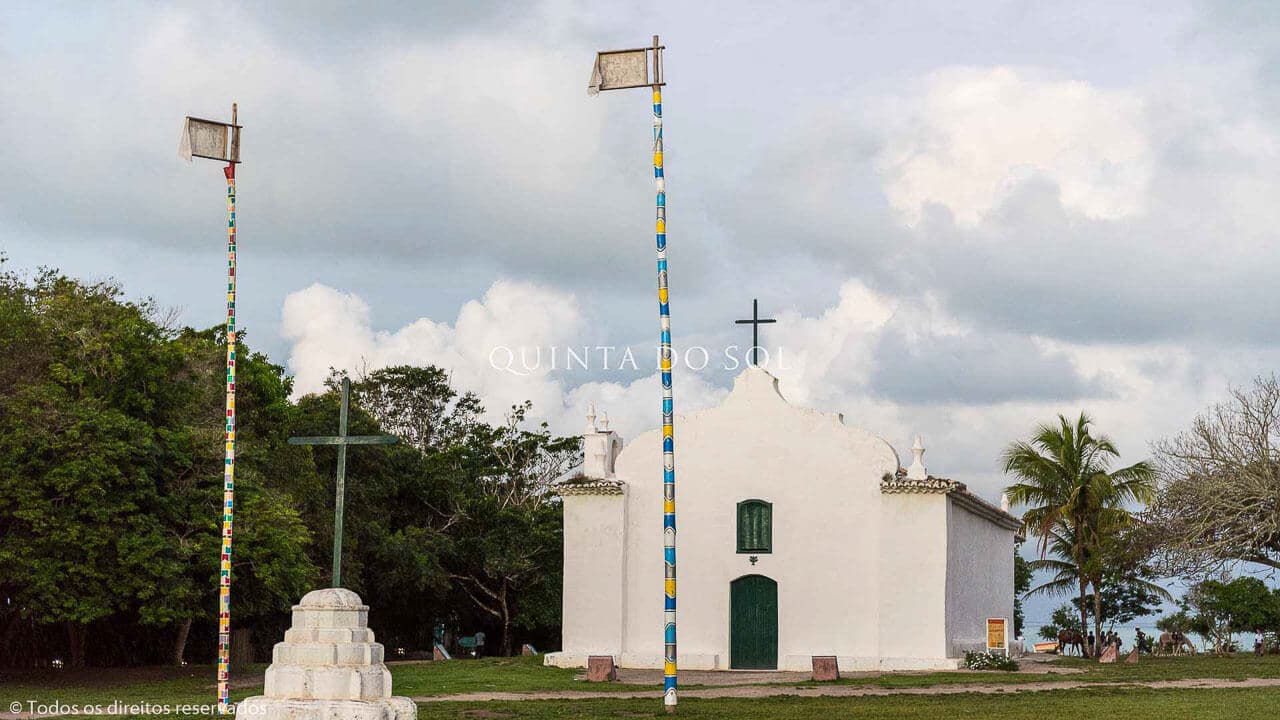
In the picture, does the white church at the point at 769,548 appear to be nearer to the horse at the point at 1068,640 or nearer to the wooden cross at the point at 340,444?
the horse at the point at 1068,640

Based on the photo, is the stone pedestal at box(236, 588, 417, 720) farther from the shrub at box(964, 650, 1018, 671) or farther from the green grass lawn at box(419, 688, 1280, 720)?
the shrub at box(964, 650, 1018, 671)

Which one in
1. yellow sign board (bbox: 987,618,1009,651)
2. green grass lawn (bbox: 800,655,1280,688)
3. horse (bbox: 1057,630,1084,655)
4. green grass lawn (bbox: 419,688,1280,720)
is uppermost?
yellow sign board (bbox: 987,618,1009,651)

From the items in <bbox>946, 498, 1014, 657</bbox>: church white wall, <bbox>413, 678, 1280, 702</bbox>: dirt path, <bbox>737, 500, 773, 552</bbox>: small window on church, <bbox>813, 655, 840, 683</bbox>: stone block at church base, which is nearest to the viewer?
<bbox>413, 678, 1280, 702</bbox>: dirt path

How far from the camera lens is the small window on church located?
2923 cm

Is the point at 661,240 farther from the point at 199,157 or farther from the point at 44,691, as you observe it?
the point at 44,691

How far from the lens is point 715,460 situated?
97.5ft

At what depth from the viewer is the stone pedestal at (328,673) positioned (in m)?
14.5

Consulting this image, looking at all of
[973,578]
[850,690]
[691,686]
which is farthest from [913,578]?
[691,686]

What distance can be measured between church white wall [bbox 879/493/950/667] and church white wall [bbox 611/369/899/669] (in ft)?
0.91

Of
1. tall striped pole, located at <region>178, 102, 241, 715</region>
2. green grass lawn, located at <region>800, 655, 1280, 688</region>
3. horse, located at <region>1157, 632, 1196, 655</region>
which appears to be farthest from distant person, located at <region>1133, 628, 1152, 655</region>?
tall striped pole, located at <region>178, 102, 241, 715</region>

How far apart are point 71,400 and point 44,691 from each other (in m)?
5.43

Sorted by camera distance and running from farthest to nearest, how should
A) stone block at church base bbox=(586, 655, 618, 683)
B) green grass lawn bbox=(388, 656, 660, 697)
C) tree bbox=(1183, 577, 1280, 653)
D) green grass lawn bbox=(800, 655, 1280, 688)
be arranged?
1. tree bbox=(1183, 577, 1280, 653)
2. stone block at church base bbox=(586, 655, 618, 683)
3. green grass lawn bbox=(800, 655, 1280, 688)
4. green grass lawn bbox=(388, 656, 660, 697)

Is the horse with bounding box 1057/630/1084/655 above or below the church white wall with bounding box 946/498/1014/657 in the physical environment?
below

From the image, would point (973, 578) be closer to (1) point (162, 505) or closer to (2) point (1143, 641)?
(2) point (1143, 641)
